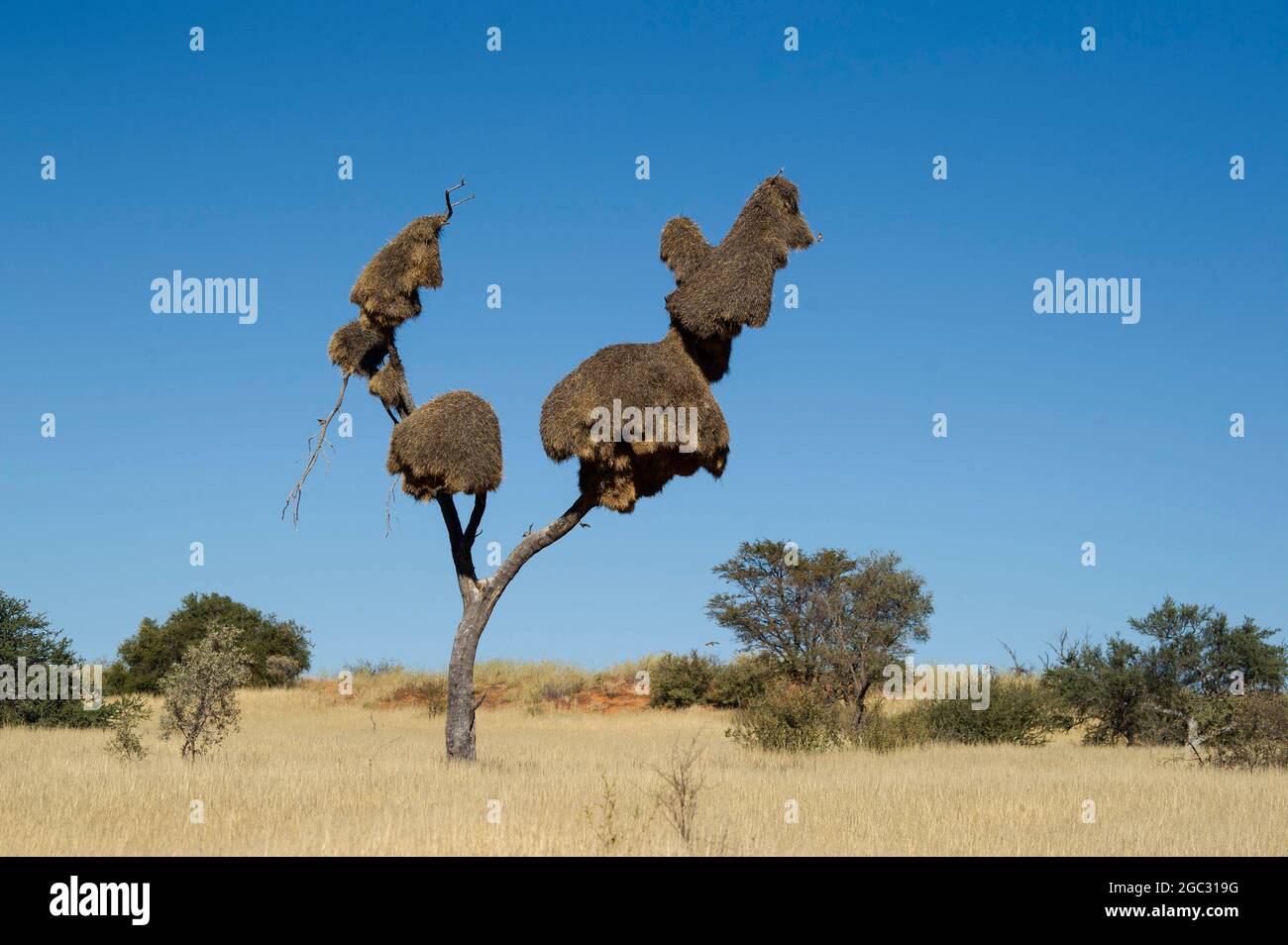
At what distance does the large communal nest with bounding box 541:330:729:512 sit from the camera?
1941cm

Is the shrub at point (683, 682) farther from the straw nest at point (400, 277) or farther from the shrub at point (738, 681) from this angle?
the straw nest at point (400, 277)

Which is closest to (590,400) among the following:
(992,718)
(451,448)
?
(451,448)

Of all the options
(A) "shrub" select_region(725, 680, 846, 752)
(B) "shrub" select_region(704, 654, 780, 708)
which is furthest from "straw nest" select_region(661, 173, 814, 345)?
(B) "shrub" select_region(704, 654, 780, 708)

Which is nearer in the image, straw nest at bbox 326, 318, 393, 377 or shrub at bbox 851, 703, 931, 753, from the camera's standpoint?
straw nest at bbox 326, 318, 393, 377

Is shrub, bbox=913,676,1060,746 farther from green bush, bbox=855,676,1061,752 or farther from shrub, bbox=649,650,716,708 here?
shrub, bbox=649,650,716,708

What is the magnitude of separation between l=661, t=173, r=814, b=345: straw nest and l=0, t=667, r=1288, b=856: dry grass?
7.93 m

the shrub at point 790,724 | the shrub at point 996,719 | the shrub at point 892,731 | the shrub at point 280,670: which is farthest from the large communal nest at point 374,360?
the shrub at point 280,670

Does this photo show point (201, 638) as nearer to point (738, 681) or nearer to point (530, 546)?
point (738, 681)

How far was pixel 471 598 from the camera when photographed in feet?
69.7

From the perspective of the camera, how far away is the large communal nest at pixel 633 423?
19406 mm

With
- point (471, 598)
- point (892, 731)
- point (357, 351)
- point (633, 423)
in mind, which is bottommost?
point (892, 731)

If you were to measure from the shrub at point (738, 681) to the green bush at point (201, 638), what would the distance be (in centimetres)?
1925

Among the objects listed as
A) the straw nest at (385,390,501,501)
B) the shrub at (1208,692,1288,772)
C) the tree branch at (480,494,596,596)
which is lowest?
the shrub at (1208,692,1288,772)

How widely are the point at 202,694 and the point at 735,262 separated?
13.2 m
